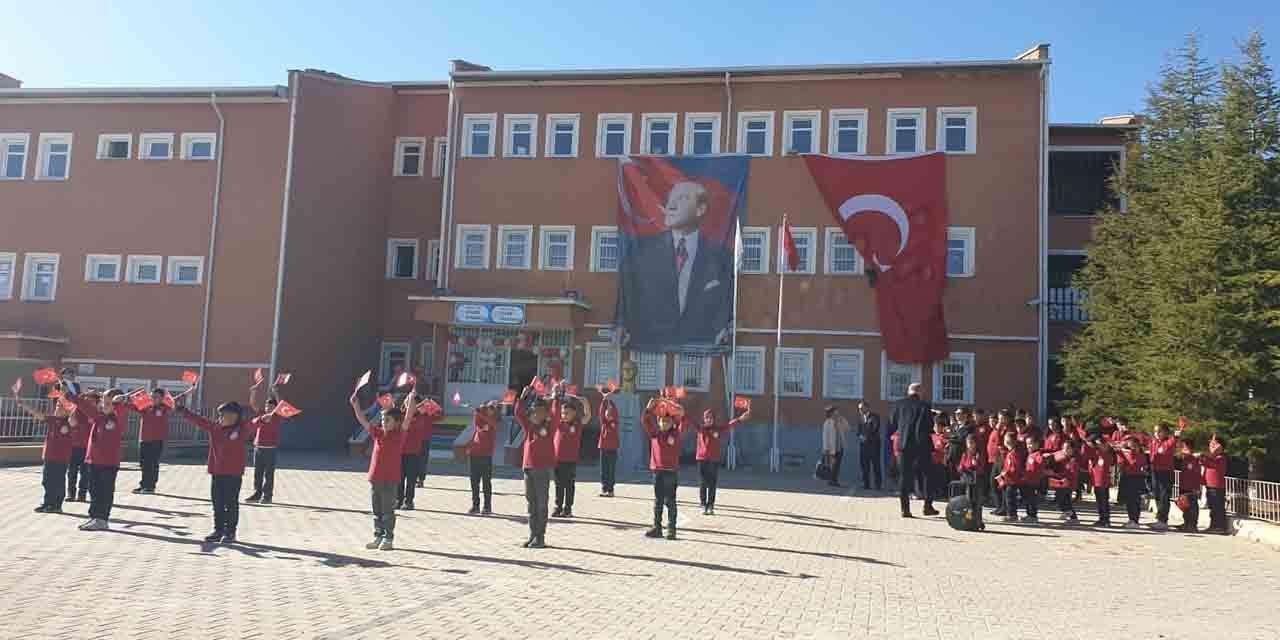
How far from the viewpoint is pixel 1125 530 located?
1695 centimetres

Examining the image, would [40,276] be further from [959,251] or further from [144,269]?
[959,251]

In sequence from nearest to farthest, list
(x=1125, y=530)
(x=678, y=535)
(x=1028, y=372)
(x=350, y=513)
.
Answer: (x=678, y=535) → (x=350, y=513) → (x=1125, y=530) → (x=1028, y=372)

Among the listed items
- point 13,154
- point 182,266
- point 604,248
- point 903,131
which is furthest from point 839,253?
point 13,154

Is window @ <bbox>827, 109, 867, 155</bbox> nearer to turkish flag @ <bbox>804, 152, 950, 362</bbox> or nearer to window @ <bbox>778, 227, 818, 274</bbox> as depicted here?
turkish flag @ <bbox>804, 152, 950, 362</bbox>

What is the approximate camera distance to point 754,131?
30562 millimetres

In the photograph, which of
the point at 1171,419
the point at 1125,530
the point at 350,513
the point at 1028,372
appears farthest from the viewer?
the point at 1028,372

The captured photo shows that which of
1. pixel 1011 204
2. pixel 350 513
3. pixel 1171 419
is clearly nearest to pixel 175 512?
pixel 350 513

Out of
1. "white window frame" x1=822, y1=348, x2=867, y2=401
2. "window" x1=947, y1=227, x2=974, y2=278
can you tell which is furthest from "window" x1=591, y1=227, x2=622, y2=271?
"window" x1=947, y1=227, x2=974, y2=278

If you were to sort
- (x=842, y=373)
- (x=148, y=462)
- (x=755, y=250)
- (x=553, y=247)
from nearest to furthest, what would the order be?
(x=148, y=462) → (x=842, y=373) → (x=755, y=250) → (x=553, y=247)

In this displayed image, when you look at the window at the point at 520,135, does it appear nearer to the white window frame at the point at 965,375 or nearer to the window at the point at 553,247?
the window at the point at 553,247

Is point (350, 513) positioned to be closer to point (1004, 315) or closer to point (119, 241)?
point (1004, 315)

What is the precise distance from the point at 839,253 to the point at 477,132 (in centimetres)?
1224

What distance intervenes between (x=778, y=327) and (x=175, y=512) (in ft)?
58.0

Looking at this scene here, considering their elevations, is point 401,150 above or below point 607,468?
above
